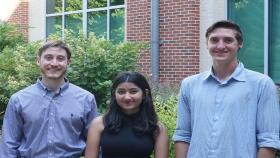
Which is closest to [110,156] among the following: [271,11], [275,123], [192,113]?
[192,113]

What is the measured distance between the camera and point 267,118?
12.2ft

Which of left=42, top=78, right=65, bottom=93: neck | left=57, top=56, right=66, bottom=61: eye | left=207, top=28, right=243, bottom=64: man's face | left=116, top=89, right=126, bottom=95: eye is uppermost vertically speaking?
left=207, top=28, right=243, bottom=64: man's face

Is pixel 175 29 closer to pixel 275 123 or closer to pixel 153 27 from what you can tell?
pixel 153 27

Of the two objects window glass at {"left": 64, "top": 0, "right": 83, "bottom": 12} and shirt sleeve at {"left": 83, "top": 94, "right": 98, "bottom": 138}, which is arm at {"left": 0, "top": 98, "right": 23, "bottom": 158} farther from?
window glass at {"left": 64, "top": 0, "right": 83, "bottom": 12}

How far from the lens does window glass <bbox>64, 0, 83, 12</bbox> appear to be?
16623mm

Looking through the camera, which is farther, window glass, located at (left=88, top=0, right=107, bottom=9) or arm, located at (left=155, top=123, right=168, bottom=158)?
window glass, located at (left=88, top=0, right=107, bottom=9)

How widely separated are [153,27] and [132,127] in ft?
29.1

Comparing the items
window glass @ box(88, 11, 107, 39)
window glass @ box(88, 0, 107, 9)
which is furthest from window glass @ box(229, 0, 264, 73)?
window glass @ box(88, 0, 107, 9)

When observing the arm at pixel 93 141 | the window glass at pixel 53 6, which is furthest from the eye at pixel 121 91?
the window glass at pixel 53 6

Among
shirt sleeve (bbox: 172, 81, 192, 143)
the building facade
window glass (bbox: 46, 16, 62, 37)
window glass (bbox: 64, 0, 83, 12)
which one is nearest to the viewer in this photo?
shirt sleeve (bbox: 172, 81, 192, 143)

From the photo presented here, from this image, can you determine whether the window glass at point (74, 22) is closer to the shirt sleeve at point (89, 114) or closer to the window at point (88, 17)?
Answer: the window at point (88, 17)

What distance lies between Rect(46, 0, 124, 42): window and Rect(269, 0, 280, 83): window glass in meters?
4.45

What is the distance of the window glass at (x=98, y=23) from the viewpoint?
50.2 feet

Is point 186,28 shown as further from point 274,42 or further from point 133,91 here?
point 133,91
